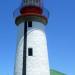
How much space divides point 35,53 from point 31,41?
1109 millimetres

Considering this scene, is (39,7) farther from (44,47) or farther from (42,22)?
(44,47)

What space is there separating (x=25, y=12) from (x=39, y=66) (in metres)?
4.98

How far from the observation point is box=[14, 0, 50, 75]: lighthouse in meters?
19.7

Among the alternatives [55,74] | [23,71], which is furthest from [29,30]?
[55,74]

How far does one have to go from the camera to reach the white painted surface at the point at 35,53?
19594mm

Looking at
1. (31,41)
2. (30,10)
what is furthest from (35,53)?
(30,10)

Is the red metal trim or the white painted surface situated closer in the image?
the white painted surface

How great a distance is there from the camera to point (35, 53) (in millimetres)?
19984

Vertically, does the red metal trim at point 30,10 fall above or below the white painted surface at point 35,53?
above

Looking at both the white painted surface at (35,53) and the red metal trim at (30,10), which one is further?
the red metal trim at (30,10)

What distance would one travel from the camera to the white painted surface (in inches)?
771

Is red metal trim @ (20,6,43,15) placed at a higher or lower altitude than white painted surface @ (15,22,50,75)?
higher

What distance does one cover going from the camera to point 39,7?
2089 centimetres

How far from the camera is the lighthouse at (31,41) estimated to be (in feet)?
64.5
